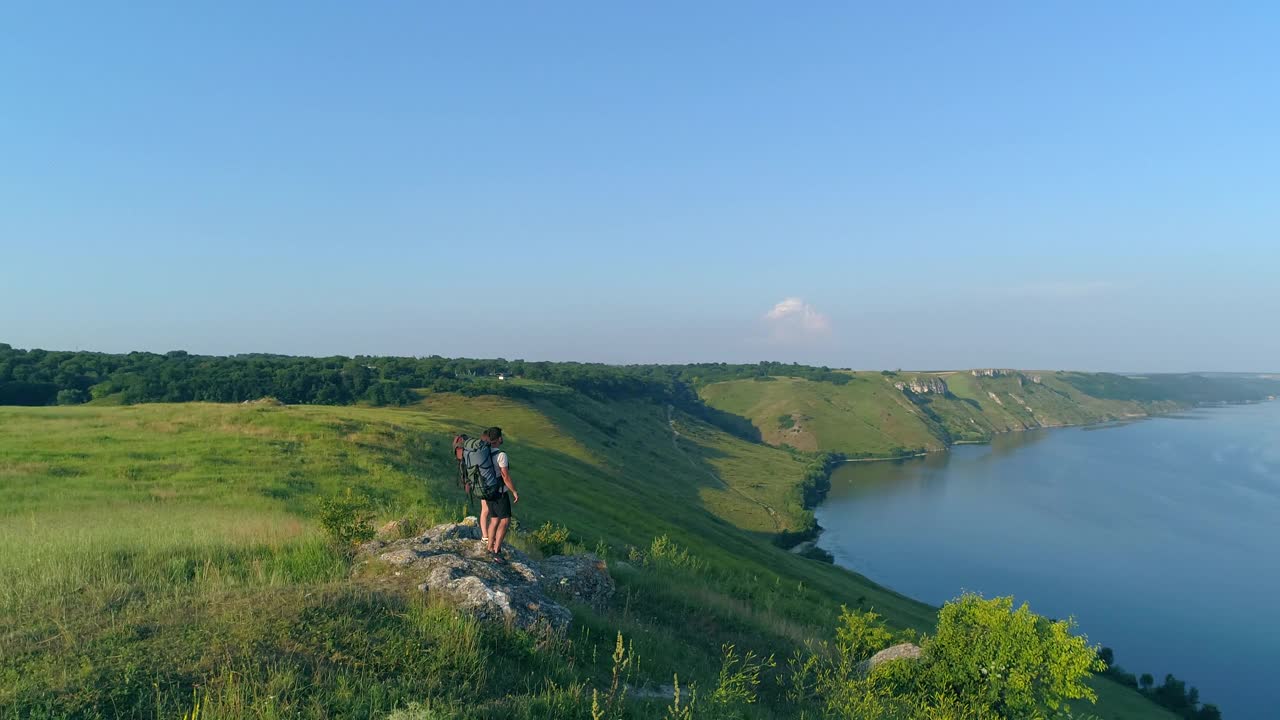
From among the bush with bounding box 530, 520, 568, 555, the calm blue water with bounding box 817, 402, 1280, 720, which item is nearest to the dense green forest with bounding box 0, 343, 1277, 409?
the calm blue water with bounding box 817, 402, 1280, 720

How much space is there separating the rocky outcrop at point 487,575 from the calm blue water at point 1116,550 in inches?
1815

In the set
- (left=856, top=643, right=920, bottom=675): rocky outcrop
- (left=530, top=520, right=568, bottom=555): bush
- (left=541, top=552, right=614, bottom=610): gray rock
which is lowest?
(left=856, top=643, right=920, bottom=675): rocky outcrop

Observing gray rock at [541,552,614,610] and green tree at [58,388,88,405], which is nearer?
gray rock at [541,552,614,610]

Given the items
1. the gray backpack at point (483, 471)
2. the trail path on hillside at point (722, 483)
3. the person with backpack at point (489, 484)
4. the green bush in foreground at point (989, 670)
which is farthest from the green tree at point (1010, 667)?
the trail path on hillside at point (722, 483)

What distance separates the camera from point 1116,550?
316 feet

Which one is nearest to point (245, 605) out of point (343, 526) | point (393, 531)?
point (343, 526)

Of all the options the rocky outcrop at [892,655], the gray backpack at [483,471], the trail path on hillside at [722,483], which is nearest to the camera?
the gray backpack at [483,471]

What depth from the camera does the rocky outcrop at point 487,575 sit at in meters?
9.09

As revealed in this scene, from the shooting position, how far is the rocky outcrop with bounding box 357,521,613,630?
29.8ft

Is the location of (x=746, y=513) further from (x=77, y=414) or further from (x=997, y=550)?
(x=77, y=414)

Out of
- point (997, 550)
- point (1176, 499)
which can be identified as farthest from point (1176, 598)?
point (1176, 499)

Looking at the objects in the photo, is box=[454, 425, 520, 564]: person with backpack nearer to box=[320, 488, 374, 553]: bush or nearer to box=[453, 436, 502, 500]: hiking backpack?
box=[453, 436, 502, 500]: hiking backpack

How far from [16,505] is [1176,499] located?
17640 centimetres

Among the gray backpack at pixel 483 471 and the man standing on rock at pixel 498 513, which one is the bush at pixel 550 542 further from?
the gray backpack at pixel 483 471
